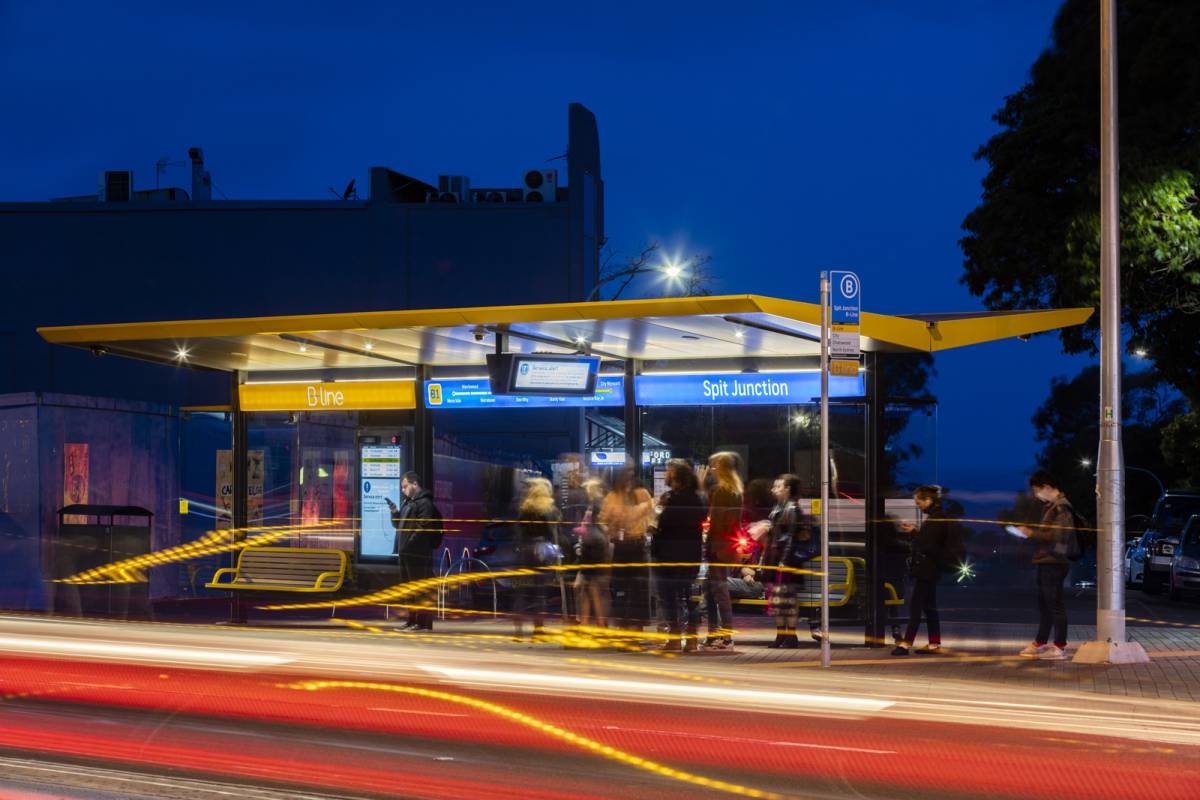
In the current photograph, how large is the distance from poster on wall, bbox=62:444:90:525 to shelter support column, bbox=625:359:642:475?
7620 mm

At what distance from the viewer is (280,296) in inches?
1645

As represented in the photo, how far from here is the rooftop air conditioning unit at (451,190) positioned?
141ft

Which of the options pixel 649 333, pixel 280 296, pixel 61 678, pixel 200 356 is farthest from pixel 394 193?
pixel 61 678

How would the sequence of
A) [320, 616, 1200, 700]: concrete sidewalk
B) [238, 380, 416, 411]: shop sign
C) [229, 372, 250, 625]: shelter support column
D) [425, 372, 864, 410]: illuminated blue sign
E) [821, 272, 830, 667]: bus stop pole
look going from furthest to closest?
1. [229, 372, 250, 625]: shelter support column
2. [238, 380, 416, 411]: shop sign
3. [425, 372, 864, 410]: illuminated blue sign
4. [821, 272, 830, 667]: bus stop pole
5. [320, 616, 1200, 700]: concrete sidewalk

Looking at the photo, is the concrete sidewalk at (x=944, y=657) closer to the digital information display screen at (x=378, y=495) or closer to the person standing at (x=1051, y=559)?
the person standing at (x=1051, y=559)

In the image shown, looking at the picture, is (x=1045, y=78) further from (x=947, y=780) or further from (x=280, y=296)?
(x=280, y=296)

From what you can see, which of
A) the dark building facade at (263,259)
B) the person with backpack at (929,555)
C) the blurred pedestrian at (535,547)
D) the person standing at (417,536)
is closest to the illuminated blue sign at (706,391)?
the blurred pedestrian at (535,547)

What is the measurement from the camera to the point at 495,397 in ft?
53.5

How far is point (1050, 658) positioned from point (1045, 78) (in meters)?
14.3

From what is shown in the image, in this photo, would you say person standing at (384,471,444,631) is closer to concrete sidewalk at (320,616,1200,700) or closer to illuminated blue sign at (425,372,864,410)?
concrete sidewalk at (320,616,1200,700)

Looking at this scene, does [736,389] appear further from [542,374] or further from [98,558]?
[98,558]

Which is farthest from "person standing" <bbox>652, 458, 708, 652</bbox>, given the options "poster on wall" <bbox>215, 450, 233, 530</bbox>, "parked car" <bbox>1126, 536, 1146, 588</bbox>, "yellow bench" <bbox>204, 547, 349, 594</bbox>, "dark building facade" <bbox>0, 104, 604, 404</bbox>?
"dark building facade" <bbox>0, 104, 604, 404</bbox>

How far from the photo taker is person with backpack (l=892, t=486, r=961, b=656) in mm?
13281

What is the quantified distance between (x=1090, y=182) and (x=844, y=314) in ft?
29.6
